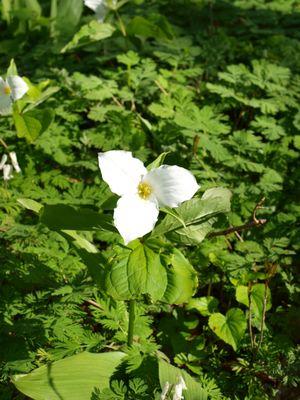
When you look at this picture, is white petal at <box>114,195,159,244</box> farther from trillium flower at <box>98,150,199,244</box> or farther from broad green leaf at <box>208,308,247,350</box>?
broad green leaf at <box>208,308,247,350</box>

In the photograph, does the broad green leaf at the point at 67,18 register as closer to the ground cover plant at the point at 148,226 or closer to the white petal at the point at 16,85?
the ground cover plant at the point at 148,226

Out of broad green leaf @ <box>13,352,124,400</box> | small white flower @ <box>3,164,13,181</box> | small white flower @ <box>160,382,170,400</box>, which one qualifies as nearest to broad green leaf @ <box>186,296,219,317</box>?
broad green leaf @ <box>13,352,124,400</box>

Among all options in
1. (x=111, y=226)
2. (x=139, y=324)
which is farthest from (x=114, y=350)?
(x=111, y=226)

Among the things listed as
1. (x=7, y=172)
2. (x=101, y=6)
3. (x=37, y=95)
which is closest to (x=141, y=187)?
(x=7, y=172)

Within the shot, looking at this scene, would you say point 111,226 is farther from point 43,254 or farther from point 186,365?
point 186,365

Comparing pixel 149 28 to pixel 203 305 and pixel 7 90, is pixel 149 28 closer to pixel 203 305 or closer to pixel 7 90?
pixel 7 90

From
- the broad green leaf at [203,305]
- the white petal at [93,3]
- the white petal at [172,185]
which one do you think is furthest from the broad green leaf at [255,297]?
the white petal at [93,3]
